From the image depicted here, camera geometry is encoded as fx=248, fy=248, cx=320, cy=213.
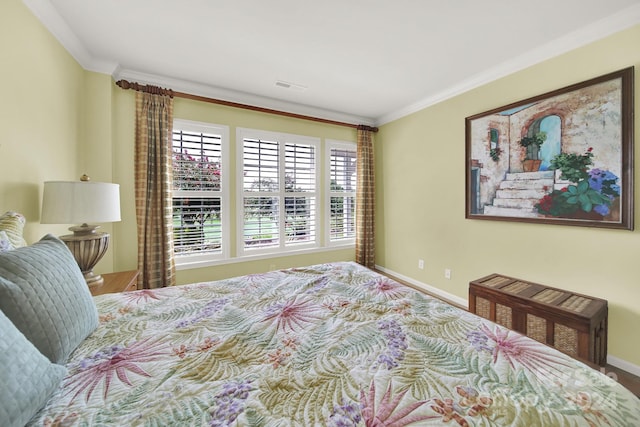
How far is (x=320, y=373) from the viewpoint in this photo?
82 cm

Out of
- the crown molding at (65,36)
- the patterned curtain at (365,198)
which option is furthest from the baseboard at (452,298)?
the crown molding at (65,36)

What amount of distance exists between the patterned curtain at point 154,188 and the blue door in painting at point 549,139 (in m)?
3.67

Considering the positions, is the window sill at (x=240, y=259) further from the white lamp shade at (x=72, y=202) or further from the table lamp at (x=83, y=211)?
the white lamp shade at (x=72, y=202)

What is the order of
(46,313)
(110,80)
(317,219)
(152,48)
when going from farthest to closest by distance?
(317,219) → (110,80) → (152,48) → (46,313)

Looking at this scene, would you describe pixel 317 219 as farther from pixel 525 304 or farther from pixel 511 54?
pixel 511 54

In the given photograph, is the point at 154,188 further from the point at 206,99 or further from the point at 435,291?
the point at 435,291

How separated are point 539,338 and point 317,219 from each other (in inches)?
107

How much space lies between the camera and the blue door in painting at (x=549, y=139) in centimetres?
212

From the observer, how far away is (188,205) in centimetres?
296

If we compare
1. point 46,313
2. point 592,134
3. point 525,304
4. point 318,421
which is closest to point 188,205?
point 46,313

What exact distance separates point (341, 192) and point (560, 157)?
2569 millimetres

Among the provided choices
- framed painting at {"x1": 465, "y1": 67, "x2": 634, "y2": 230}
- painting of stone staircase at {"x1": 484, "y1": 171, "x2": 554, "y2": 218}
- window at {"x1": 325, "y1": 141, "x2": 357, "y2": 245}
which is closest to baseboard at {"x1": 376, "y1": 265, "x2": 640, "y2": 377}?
window at {"x1": 325, "y1": 141, "x2": 357, "y2": 245}

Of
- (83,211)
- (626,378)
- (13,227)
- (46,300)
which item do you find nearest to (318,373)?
(46,300)

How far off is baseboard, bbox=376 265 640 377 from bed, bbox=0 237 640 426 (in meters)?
1.79
